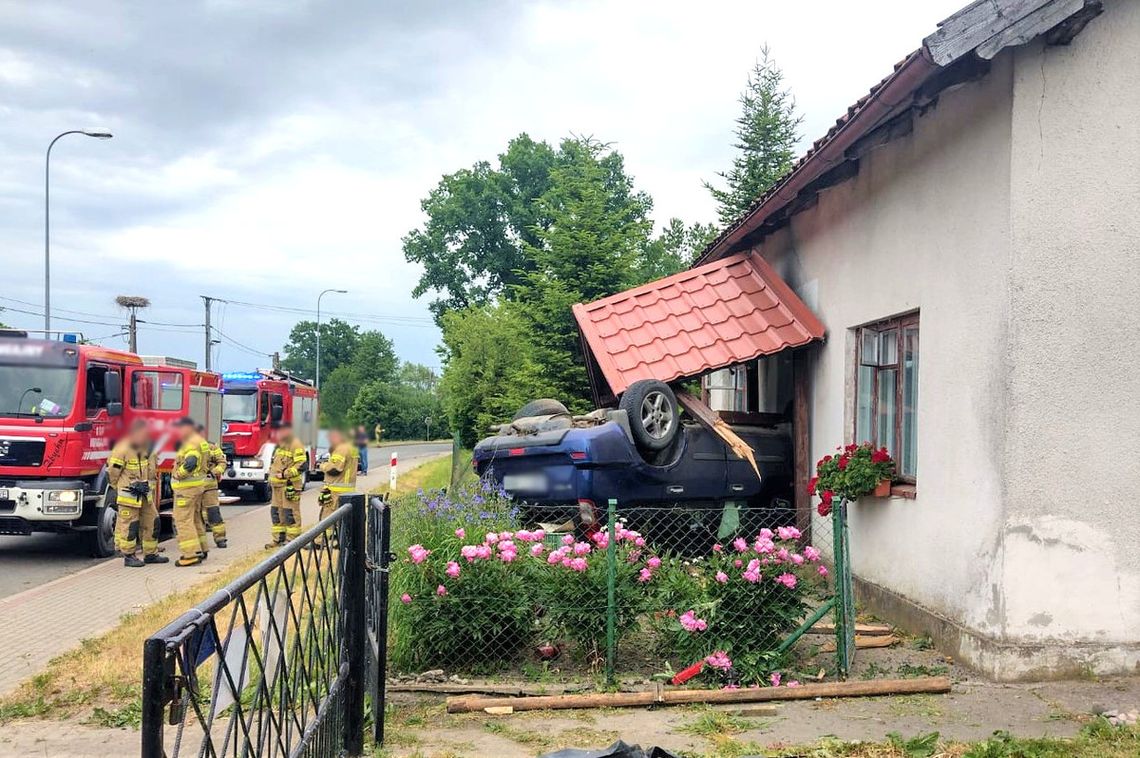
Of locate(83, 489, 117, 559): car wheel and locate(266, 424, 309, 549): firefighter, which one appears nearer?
locate(266, 424, 309, 549): firefighter

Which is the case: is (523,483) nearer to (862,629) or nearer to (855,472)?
(855,472)

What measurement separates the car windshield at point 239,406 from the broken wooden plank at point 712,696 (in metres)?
2.87

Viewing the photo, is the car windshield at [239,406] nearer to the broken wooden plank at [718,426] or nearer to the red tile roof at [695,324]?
the red tile roof at [695,324]

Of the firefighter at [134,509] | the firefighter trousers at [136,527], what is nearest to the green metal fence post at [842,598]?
the firefighter at [134,509]

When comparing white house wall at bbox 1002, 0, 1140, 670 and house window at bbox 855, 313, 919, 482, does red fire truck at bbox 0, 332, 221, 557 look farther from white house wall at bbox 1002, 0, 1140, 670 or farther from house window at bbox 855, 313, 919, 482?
white house wall at bbox 1002, 0, 1140, 670

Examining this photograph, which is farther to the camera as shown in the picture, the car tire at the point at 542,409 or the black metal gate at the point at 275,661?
the car tire at the point at 542,409

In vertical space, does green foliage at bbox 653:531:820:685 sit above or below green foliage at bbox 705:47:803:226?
below

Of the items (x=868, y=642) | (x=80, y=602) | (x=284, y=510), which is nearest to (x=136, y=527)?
(x=284, y=510)

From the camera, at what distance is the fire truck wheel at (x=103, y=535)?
11719 mm

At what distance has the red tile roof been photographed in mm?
9398

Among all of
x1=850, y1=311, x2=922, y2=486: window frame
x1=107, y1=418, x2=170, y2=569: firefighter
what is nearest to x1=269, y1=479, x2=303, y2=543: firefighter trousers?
x1=107, y1=418, x2=170, y2=569: firefighter

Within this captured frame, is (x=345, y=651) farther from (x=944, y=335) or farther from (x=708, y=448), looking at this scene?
(x=708, y=448)

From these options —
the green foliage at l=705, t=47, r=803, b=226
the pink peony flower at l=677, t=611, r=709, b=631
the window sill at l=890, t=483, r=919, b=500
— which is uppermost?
the green foliage at l=705, t=47, r=803, b=226

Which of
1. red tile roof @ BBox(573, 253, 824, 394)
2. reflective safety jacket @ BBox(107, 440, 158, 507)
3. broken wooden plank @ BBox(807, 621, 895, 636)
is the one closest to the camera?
broken wooden plank @ BBox(807, 621, 895, 636)
